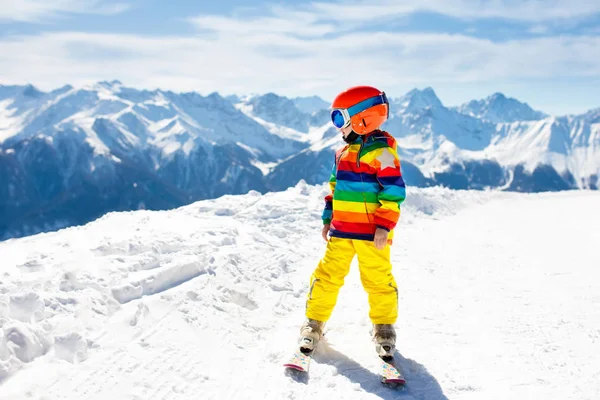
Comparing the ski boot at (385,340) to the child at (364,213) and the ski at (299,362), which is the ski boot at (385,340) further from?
the ski at (299,362)

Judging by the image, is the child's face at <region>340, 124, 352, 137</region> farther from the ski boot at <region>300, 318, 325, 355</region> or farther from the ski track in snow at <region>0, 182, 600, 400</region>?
the ski track in snow at <region>0, 182, 600, 400</region>

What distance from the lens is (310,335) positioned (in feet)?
15.4

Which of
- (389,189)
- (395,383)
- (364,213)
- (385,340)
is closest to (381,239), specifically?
(364,213)

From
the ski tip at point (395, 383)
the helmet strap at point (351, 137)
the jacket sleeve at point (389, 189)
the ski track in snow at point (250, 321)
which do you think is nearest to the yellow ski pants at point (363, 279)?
the jacket sleeve at point (389, 189)

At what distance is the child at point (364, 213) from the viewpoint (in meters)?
4.59

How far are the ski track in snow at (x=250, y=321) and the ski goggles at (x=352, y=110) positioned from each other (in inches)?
93.5

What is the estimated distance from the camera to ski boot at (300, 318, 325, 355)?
181 inches

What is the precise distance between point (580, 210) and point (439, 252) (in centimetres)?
933

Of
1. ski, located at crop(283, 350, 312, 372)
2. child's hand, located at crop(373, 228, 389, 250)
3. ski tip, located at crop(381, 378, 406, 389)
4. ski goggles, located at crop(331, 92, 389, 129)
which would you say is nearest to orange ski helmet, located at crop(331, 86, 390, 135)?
ski goggles, located at crop(331, 92, 389, 129)

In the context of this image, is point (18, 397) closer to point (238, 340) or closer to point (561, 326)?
point (238, 340)

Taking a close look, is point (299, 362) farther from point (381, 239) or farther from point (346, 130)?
point (346, 130)

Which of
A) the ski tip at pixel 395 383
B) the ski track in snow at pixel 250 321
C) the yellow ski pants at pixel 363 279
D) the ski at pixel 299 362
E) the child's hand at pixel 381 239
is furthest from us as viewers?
the yellow ski pants at pixel 363 279

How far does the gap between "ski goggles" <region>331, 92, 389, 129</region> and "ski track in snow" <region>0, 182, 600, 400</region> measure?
238 cm

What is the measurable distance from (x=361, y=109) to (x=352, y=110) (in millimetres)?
93
